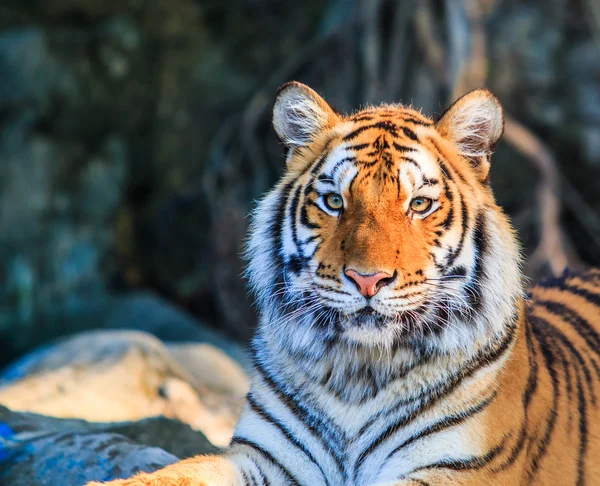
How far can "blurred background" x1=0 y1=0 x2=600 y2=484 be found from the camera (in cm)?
697

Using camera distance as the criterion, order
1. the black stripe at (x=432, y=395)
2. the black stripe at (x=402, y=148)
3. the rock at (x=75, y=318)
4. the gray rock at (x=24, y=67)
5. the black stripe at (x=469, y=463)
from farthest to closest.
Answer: the gray rock at (x=24, y=67)
the rock at (x=75, y=318)
the black stripe at (x=402, y=148)
the black stripe at (x=432, y=395)
the black stripe at (x=469, y=463)

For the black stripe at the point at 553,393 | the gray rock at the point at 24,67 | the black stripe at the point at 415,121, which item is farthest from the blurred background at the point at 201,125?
the black stripe at the point at 415,121

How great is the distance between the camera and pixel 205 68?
7914 millimetres

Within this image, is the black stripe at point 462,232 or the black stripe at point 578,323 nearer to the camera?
the black stripe at point 462,232

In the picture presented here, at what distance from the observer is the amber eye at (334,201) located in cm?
253

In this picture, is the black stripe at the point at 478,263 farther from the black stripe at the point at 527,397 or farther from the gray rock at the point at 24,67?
the gray rock at the point at 24,67

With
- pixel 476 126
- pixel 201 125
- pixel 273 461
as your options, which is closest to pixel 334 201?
pixel 476 126

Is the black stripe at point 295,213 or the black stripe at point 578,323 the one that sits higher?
the black stripe at point 295,213

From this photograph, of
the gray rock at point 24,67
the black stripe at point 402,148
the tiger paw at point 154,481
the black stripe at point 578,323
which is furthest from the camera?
the gray rock at point 24,67

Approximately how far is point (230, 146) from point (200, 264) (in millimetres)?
1129

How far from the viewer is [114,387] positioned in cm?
400

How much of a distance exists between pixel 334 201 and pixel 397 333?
431mm

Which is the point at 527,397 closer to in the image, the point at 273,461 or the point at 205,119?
the point at 273,461

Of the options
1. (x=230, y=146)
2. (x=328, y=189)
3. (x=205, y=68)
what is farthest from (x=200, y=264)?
(x=328, y=189)
